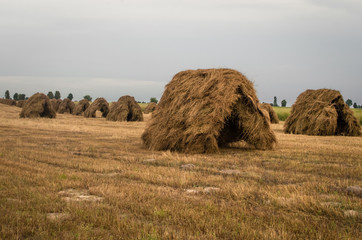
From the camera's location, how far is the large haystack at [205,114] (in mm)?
11336

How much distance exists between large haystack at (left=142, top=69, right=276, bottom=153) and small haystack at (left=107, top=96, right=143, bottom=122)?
23.2 metres

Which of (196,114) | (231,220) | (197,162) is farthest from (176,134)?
(231,220)

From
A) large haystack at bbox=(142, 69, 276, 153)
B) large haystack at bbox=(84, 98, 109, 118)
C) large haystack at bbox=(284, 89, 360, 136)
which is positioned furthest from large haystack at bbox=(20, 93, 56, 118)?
large haystack at bbox=(142, 69, 276, 153)

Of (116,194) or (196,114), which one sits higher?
(196,114)

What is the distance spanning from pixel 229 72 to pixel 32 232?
32.7 ft

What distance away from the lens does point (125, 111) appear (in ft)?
119

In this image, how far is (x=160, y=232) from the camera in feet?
12.9

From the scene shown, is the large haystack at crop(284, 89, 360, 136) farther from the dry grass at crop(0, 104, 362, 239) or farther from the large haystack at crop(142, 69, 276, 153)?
the dry grass at crop(0, 104, 362, 239)

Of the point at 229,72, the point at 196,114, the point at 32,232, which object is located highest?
the point at 229,72

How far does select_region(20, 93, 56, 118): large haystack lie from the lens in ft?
117

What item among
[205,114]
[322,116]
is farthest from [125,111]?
[205,114]

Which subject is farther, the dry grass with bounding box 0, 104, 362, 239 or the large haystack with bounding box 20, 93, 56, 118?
the large haystack with bounding box 20, 93, 56, 118

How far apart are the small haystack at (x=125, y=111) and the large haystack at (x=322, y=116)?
18.4m

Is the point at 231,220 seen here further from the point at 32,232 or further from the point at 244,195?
the point at 32,232
